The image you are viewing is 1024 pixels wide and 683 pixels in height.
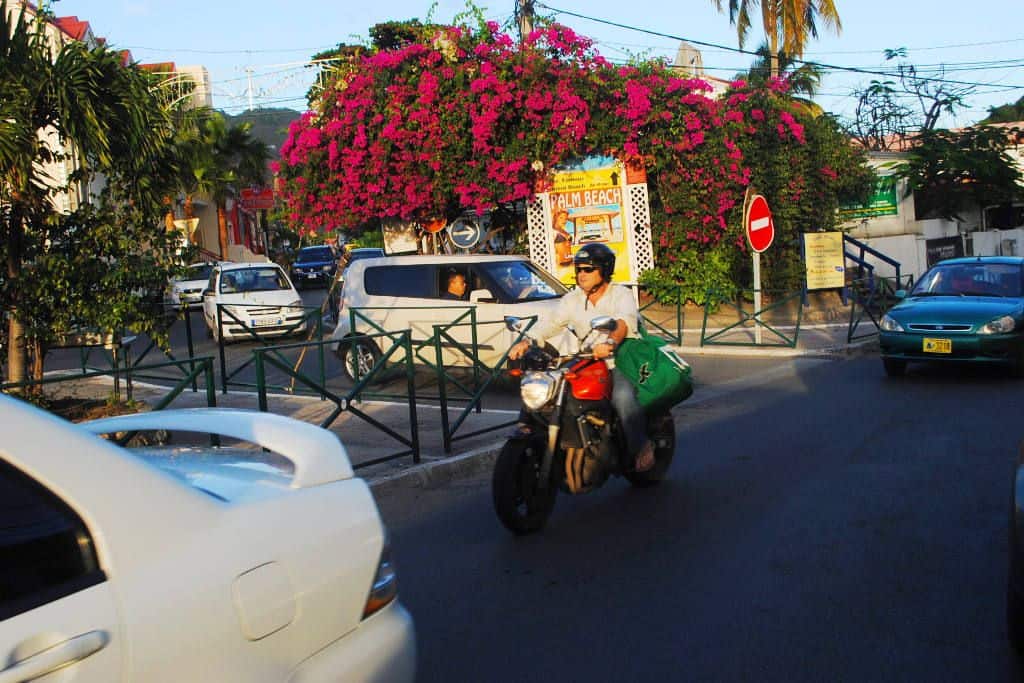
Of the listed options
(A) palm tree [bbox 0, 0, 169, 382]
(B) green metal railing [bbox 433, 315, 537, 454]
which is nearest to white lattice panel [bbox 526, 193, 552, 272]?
(B) green metal railing [bbox 433, 315, 537, 454]

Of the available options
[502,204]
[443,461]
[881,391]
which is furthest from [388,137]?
[443,461]

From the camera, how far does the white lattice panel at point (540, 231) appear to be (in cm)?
2133

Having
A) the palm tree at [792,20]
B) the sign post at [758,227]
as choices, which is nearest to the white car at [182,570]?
the sign post at [758,227]

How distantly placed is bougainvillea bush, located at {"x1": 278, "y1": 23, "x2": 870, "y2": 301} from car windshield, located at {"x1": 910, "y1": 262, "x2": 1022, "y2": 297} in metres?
7.41

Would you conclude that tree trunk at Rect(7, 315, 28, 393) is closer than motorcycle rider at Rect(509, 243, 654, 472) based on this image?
No

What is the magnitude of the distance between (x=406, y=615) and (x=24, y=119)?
282 inches

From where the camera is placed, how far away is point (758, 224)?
16516mm

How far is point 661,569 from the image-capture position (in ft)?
18.1

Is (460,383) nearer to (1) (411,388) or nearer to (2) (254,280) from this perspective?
(1) (411,388)

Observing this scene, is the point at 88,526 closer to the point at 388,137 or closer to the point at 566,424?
the point at 566,424

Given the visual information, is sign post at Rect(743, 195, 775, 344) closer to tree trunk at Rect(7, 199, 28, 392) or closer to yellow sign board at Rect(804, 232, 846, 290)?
yellow sign board at Rect(804, 232, 846, 290)

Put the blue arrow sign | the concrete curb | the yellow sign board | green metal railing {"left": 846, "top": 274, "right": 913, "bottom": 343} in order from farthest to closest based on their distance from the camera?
the yellow sign board
the blue arrow sign
green metal railing {"left": 846, "top": 274, "right": 913, "bottom": 343}
the concrete curb

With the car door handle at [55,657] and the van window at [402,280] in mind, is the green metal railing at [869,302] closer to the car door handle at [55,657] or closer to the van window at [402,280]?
the van window at [402,280]

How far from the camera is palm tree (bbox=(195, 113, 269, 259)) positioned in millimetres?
38688
